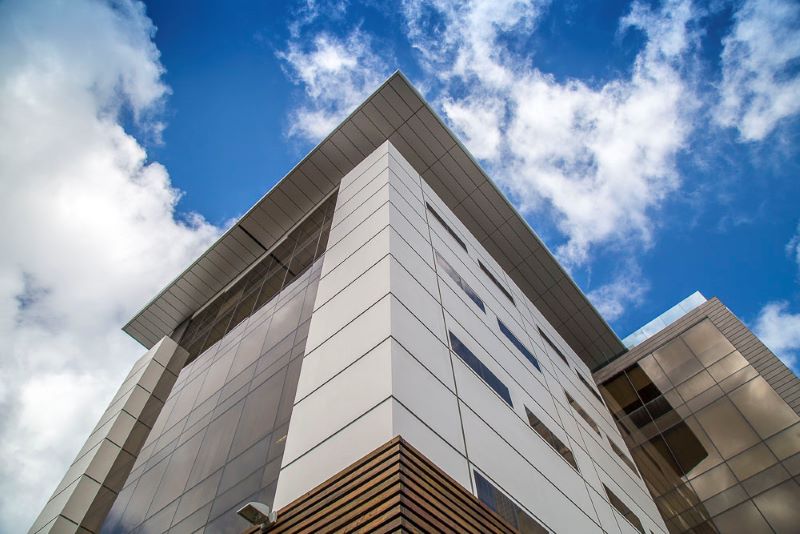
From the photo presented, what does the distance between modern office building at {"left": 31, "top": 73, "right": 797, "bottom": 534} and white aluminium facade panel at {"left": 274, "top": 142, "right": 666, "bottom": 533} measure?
0.16 feet

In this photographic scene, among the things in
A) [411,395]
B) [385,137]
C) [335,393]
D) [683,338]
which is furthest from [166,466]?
[683,338]

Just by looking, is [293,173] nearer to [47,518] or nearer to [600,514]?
[47,518]

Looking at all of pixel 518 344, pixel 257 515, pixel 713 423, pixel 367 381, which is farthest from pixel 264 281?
pixel 713 423

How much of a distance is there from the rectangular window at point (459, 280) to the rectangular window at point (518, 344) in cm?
107

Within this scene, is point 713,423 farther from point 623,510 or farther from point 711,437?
point 623,510

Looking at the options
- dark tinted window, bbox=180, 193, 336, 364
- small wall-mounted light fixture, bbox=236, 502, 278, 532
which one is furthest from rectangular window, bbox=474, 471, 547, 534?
dark tinted window, bbox=180, 193, 336, 364

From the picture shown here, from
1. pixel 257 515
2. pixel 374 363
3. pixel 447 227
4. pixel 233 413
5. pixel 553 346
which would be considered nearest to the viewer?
→ pixel 257 515

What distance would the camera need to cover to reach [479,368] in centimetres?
1111

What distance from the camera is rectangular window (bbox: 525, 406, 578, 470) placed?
11953 millimetres

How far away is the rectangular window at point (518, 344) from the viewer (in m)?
15.1

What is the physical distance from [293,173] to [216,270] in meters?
5.77

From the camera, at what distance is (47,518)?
47.3ft

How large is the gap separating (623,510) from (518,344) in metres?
5.04

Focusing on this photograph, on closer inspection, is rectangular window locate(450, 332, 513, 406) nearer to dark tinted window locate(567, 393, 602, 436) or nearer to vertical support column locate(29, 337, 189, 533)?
dark tinted window locate(567, 393, 602, 436)
